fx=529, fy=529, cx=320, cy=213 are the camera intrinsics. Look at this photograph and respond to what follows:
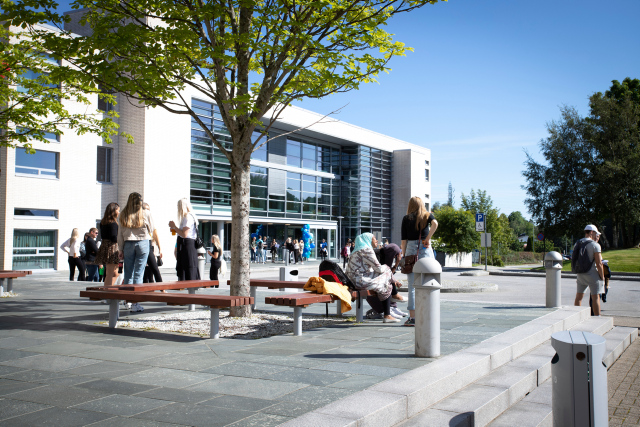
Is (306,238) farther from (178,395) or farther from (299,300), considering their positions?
(178,395)

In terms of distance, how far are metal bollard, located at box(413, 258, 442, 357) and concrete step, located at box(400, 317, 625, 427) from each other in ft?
1.89

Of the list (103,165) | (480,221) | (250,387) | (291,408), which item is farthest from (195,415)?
(103,165)

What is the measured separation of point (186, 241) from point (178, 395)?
18.4 ft

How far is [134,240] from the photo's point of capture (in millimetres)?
8609

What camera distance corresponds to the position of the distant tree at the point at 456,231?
36.3 meters

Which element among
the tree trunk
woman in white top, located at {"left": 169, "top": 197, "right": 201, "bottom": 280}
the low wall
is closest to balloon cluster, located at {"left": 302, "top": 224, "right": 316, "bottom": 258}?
the low wall

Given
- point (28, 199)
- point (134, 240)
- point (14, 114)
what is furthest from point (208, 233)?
point (134, 240)

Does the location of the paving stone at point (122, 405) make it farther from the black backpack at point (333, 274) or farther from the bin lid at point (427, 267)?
the black backpack at point (333, 274)

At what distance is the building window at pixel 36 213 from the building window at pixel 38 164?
1.58m

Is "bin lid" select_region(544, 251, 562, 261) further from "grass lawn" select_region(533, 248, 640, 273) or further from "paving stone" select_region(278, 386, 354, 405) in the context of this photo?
"grass lawn" select_region(533, 248, 640, 273)

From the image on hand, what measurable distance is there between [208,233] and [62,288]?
18850 mm

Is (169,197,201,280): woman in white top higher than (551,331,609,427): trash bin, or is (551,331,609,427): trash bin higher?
(169,197,201,280): woman in white top

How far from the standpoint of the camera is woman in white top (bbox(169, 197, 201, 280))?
9227 mm

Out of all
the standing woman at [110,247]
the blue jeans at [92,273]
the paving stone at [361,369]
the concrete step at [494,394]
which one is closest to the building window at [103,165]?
the blue jeans at [92,273]
